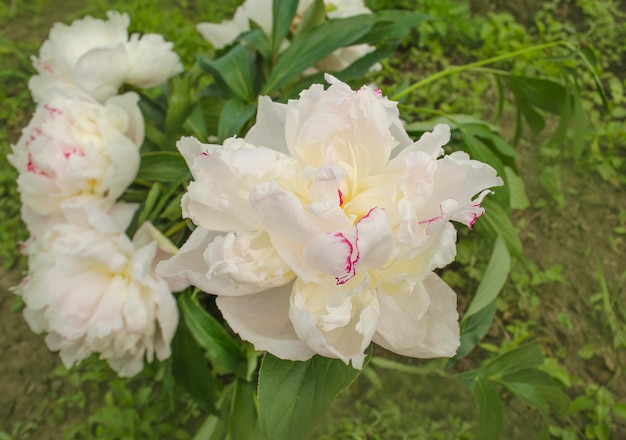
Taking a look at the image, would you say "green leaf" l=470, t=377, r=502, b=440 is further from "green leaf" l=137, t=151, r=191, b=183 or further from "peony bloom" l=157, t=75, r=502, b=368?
"green leaf" l=137, t=151, r=191, b=183

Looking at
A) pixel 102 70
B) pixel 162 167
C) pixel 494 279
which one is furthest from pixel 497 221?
pixel 102 70

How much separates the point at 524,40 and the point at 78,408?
130 centimetres

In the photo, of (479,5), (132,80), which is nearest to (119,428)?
(132,80)

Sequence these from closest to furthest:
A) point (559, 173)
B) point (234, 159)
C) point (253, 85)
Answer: point (234, 159) → point (253, 85) → point (559, 173)

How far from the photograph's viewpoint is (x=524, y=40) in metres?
1.51

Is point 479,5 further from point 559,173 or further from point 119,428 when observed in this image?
point 119,428

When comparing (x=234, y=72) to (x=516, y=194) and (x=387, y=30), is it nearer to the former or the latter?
(x=387, y=30)

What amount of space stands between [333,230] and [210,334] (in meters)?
0.37

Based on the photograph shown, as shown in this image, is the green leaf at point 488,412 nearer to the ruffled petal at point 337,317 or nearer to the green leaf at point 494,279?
the green leaf at point 494,279

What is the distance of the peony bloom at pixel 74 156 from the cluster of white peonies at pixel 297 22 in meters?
0.23

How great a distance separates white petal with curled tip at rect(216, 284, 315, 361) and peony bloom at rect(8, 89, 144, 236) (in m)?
0.34

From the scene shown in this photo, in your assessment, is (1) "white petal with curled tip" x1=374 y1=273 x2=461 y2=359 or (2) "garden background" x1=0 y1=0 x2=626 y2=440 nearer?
(1) "white petal with curled tip" x1=374 y1=273 x2=461 y2=359

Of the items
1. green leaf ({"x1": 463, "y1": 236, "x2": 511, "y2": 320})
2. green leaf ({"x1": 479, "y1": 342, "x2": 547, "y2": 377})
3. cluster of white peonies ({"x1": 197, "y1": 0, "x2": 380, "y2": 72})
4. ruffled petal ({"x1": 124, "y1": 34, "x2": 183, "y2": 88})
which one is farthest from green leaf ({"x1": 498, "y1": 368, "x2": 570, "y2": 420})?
ruffled petal ({"x1": 124, "y1": 34, "x2": 183, "y2": 88})

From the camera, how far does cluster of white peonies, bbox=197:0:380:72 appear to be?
0.83m
